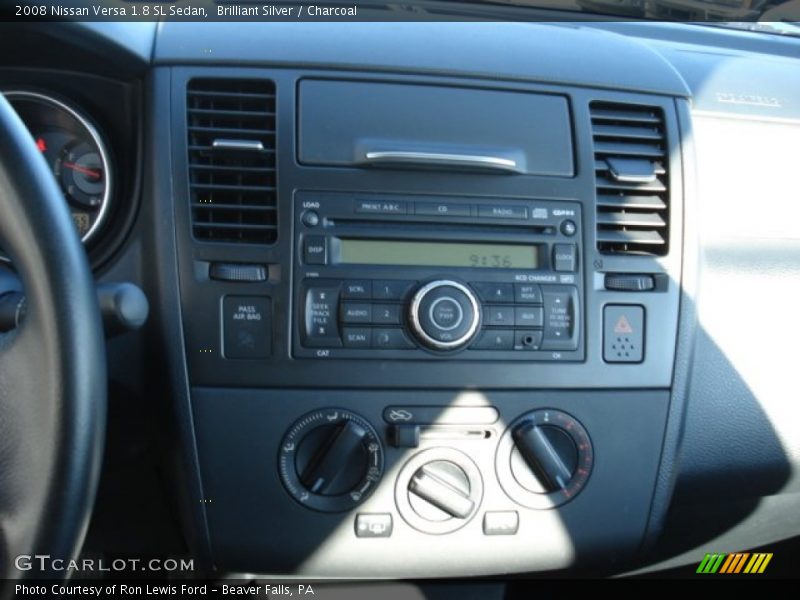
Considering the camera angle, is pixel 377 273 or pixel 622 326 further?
pixel 622 326

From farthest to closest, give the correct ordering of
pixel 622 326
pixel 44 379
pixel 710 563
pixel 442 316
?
pixel 710 563
pixel 622 326
pixel 442 316
pixel 44 379

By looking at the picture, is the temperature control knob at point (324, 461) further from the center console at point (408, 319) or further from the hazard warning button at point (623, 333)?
the hazard warning button at point (623, 333)

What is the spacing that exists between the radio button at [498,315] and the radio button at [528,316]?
1cm

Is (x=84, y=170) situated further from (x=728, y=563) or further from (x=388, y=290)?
(x=728, y=563)

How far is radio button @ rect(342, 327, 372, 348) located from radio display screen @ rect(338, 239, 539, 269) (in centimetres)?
13

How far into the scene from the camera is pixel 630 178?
1.83 metres

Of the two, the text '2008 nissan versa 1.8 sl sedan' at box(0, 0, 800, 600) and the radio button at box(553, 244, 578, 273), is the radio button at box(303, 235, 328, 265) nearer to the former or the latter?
the text '2008 nissan versa 1.8 sl sedan' at box(0, 0, 800, 600)

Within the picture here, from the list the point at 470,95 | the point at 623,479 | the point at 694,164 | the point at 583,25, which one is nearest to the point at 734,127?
the point at 694,164

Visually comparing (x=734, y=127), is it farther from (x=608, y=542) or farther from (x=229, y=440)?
(x=229, y=440)

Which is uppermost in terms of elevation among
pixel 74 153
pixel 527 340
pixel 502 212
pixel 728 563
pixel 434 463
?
pixel 74 153

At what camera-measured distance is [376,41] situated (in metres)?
1.80

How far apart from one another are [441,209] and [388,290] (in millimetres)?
186

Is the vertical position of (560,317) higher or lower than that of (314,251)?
lower

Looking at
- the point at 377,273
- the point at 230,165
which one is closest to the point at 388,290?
the point at 377,273
